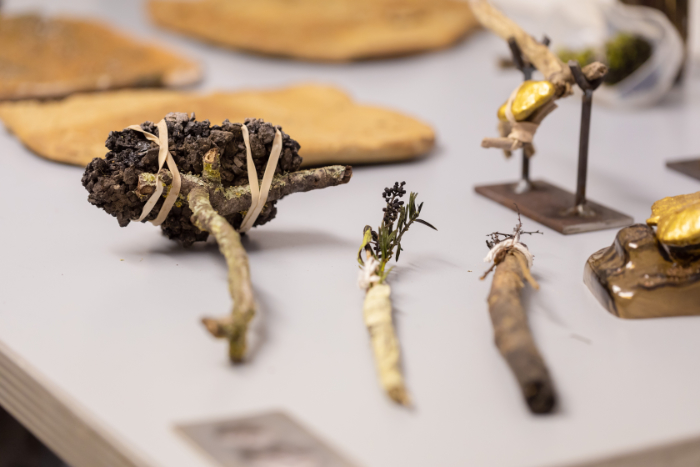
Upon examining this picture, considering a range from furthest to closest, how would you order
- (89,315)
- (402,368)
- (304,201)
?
(304,201) < (89,315) < (402,368)

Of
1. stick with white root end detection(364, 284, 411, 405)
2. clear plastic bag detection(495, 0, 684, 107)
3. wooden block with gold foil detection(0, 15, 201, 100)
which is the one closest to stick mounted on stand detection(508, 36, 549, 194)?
stick with white root end detection(364, 284, 411, 405)

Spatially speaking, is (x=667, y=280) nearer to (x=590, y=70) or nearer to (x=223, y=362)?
(x=590, y=70)

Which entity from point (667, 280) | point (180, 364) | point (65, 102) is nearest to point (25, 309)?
point (180, 364)

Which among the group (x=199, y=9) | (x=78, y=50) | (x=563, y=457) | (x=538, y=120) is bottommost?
(x=563, y=457)

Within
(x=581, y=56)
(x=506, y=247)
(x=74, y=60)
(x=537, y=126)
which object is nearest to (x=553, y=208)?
(x=537, y=126)

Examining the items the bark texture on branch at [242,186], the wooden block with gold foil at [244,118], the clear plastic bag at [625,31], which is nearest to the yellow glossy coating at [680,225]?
the bark texture on branch at [242,186]

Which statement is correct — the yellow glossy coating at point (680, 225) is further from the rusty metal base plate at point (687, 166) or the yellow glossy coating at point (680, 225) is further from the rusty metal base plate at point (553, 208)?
the rusty metal base plate at point (687, 166)
